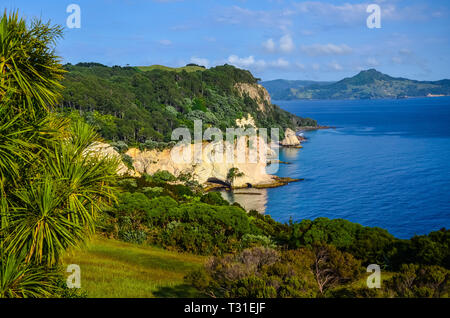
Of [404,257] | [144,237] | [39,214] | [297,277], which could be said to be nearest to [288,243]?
[404,257]

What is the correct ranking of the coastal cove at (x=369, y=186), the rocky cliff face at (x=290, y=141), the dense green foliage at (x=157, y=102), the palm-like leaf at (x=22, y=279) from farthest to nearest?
the rocky cliff face at (x=290, y=141) < the dense green foliage at (x=157, y=102) < the coastal cove at (x=369, y=186) < the palm-like leaf at (x=22, y=279)

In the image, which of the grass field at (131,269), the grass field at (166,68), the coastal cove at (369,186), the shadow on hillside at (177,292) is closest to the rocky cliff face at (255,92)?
the grass field at (166,68)

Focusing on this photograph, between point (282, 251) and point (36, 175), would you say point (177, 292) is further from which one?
point (36, 175)

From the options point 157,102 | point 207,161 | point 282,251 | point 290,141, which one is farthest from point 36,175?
point 290,141

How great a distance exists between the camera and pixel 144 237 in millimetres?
22219

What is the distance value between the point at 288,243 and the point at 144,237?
818 cm

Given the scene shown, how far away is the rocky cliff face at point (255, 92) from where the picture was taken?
529 feet

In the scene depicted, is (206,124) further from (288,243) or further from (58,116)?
(58,116)

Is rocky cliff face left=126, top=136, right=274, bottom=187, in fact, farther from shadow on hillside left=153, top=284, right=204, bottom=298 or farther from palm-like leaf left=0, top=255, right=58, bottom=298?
palm-like leaf left=0, top=255, right=58, bottom=298

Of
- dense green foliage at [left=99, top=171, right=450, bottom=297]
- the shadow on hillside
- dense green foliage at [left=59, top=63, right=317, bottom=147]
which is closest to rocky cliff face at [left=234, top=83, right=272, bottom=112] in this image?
dense green foliage at [left=59, top=63, right=317, bottom=147]

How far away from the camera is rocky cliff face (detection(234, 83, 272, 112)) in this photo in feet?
529

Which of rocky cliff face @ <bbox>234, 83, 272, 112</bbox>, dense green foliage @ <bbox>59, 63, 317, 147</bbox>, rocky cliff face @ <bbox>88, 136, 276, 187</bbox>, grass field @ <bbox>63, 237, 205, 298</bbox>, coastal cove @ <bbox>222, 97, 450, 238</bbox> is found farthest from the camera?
rocky cliff face @ <bbox>234, 83, 272, 112</bbox>

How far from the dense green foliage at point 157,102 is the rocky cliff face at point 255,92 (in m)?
1.83

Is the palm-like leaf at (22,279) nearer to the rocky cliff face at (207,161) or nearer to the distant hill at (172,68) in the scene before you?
the rocky cliff face at (207,161)
